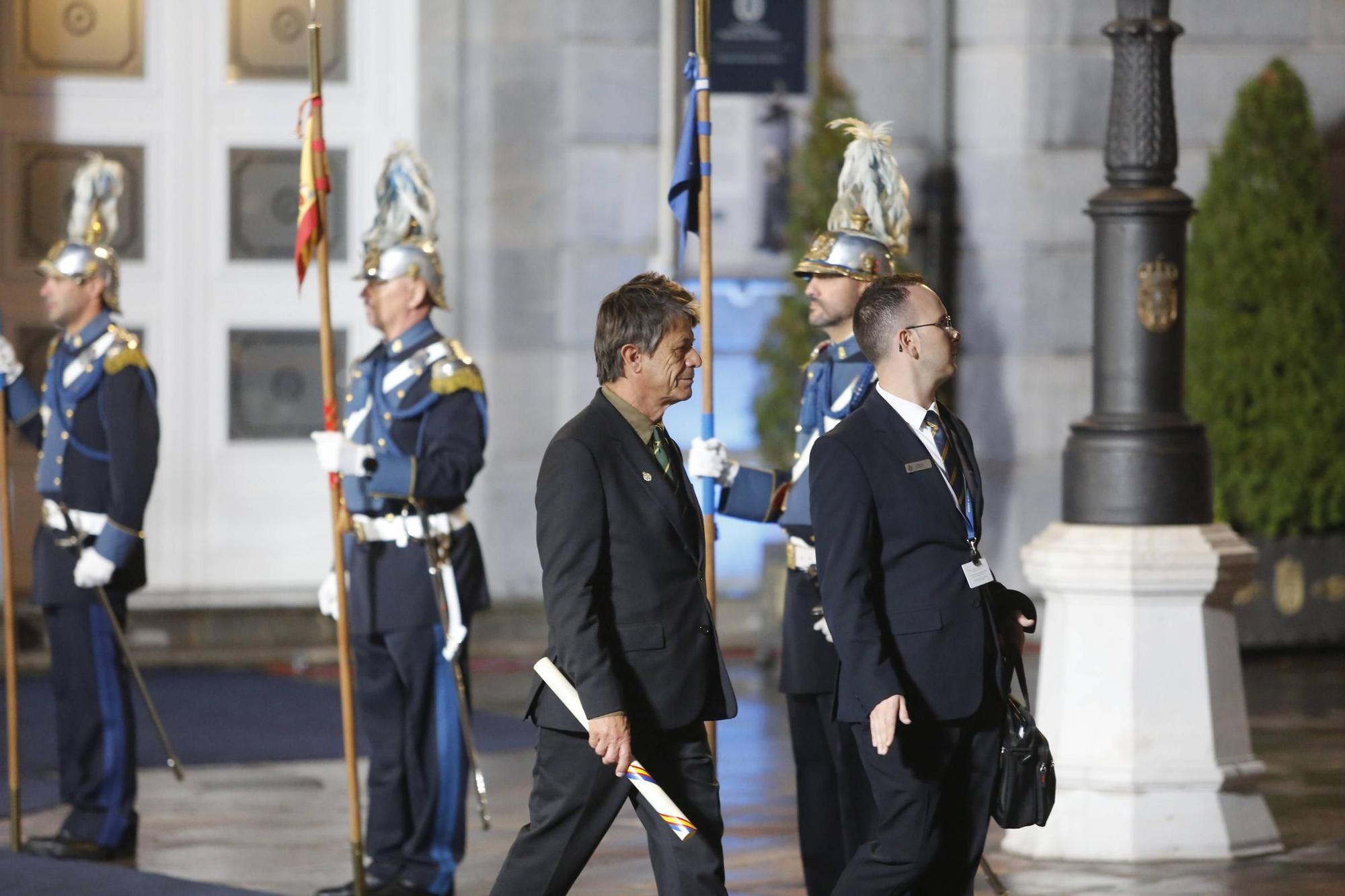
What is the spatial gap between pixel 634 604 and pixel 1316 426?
7.98 meters

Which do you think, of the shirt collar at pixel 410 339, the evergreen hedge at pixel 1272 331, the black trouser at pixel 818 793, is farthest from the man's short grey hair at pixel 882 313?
the evergreen hedge at pixel 1272 331

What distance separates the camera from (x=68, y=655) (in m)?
8.08

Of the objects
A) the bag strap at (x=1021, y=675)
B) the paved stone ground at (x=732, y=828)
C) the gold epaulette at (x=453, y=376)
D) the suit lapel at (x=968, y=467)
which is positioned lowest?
the paved stone ground at (x=732, y=828)

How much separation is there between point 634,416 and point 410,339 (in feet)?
7.34

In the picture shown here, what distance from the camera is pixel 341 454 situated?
7090mm

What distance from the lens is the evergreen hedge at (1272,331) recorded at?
40.6 ft

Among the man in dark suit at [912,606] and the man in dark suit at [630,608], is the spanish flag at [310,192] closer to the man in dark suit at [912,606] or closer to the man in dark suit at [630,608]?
the man in dark suit at [630,608]

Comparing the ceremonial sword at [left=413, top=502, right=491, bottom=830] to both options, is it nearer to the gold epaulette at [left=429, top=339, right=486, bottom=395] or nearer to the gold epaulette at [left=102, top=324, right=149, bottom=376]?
the gold epaulette at [left=429, top=339, right=486, bottom=395]

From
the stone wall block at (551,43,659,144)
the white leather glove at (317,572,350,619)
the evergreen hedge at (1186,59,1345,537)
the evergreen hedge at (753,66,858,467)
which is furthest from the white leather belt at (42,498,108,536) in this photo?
the evergreen hedge at (1186,59,1345,537)

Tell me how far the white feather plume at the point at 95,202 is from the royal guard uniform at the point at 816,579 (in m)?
2.81

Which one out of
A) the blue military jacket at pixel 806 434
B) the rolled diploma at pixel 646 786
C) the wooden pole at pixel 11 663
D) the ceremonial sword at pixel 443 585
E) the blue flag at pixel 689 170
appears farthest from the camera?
the wooden pole at pixel 11 663

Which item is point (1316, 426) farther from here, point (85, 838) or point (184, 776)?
point (85, 838)

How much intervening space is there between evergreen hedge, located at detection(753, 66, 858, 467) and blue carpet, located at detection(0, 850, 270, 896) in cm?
573

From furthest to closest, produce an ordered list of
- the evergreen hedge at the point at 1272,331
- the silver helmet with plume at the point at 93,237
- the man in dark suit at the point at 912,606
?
the evergreen hedge at the point at 1272,331, the silver helmet with plume at the point at 93,237, the man in dark suit at the point at 912,606
